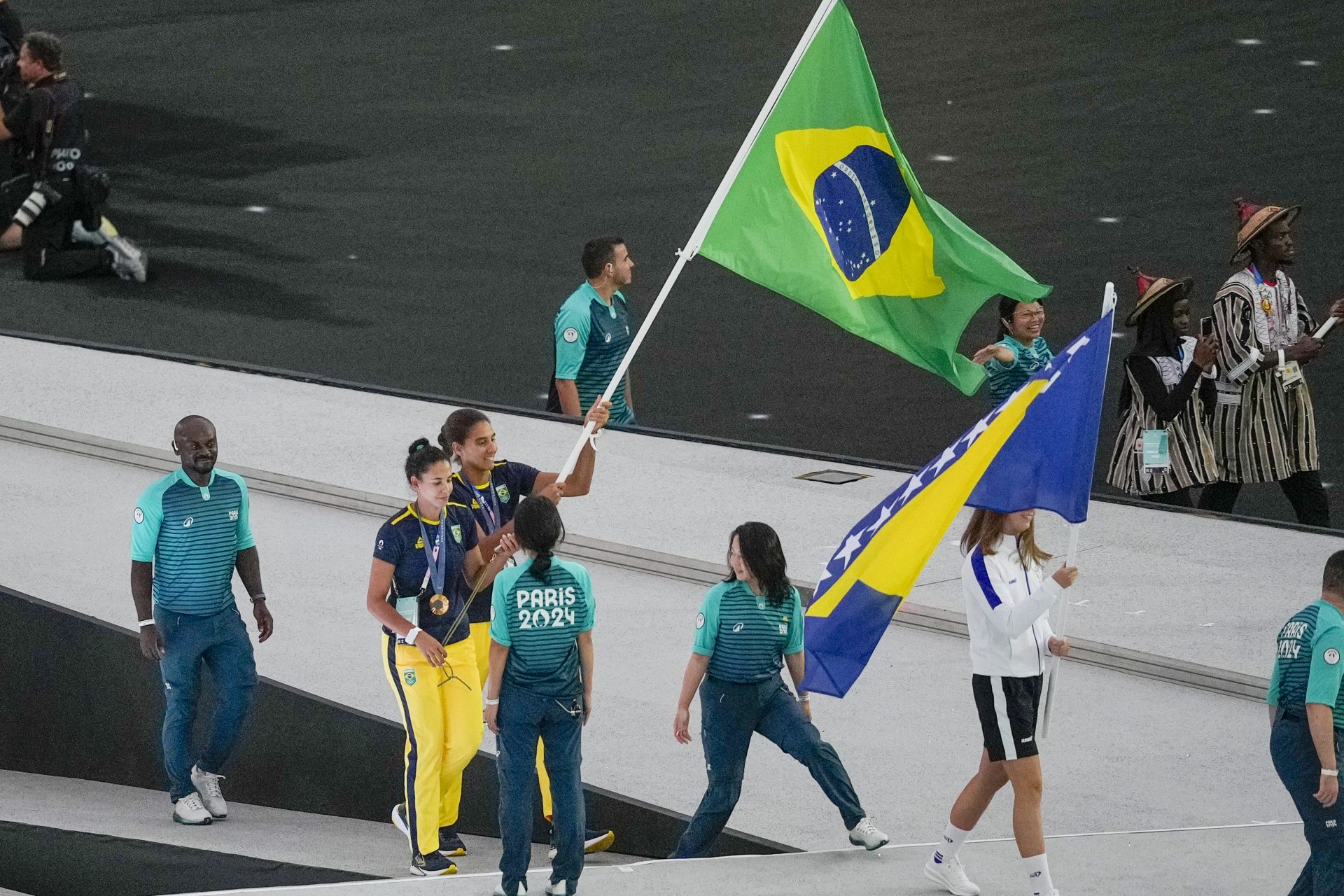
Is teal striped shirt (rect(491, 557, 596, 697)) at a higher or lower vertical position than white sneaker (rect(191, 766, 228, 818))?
higher

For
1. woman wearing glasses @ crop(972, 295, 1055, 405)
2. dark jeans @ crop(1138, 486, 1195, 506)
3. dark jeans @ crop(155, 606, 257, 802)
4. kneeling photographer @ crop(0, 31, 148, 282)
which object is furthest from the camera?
kneeling photographer @ crop(0, 31, 148, 282)

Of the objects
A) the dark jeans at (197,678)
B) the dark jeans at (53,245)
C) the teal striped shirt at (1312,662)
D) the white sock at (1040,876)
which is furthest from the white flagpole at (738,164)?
the dark jeans at (53,245)

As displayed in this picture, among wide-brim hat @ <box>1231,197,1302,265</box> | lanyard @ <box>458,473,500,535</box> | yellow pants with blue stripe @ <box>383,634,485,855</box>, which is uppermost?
wide-brim hat @ <box>1231,197,1302,265</box>

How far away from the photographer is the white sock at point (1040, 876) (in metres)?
5.46

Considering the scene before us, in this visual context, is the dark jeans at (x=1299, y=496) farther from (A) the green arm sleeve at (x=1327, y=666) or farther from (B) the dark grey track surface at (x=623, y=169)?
(A) the green arm sleeve at (x=1327, y=666)

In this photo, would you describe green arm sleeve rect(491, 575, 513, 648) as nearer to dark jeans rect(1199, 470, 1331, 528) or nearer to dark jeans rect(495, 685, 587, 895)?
dark jeans rect(495, 685, 587, 895)

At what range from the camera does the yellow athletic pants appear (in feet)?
20.8

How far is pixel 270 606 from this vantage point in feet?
27.3

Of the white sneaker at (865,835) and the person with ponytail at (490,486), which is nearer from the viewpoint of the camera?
the white sneaker at (865,835)

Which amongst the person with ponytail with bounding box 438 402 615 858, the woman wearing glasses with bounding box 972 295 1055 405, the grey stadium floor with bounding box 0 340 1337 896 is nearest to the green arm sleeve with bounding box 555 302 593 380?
the grey stadium floor with bounding box 0 340 1337 896

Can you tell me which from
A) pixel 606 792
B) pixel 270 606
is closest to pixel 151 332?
pixel 270 606

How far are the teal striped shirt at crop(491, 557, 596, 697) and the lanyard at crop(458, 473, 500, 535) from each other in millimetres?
669

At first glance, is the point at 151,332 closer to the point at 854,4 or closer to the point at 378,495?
the point at 378,495

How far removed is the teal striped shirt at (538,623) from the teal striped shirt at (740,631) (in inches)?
17.0
